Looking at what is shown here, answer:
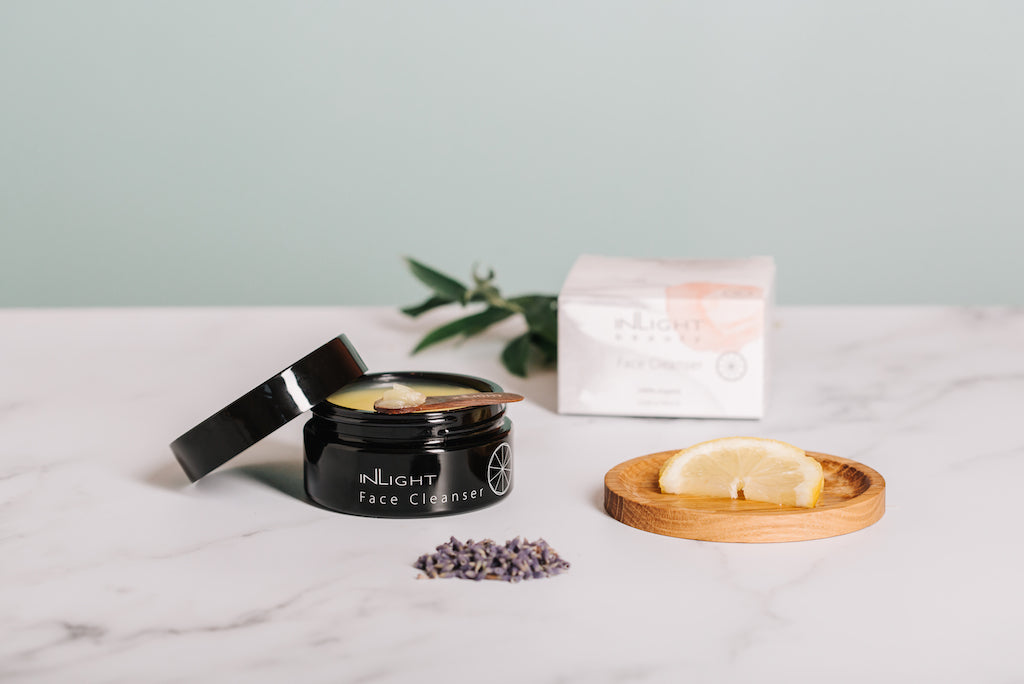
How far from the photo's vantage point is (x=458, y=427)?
0.90 meters

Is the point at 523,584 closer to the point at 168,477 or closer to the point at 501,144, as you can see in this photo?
the point at 168,477

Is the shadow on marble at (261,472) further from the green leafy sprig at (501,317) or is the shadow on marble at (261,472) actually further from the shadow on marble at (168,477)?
the green leafy sprig at (501,317)

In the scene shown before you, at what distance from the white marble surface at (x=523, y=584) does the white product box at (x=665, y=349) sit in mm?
28

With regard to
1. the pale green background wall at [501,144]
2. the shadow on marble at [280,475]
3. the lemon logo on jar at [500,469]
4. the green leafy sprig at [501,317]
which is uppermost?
the pale green background wall at [501,144]

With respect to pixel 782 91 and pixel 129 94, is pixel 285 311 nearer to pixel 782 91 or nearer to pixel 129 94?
pixel 129 94

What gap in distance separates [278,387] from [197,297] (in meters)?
1.99

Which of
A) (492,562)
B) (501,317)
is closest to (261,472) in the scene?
(492,562)

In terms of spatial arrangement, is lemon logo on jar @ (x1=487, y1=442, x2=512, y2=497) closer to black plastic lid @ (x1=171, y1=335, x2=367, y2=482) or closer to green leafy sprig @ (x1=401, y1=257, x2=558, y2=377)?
black plastic lid @ (x1=171, y1=335, x2=367, y2=482)

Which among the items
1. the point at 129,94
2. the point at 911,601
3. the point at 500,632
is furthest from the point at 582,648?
the point at 129,94

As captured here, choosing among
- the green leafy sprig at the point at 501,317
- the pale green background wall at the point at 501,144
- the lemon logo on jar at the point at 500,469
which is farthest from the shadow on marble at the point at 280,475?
the pale green background wall at the point at 501,144

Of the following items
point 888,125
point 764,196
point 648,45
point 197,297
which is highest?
point 648,45

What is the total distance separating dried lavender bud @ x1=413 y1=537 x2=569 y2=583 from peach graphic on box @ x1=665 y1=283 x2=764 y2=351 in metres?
0.47

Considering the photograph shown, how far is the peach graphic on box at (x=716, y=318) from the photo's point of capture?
1232 millimetres

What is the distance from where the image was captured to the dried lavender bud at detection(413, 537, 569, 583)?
800 millimetres
